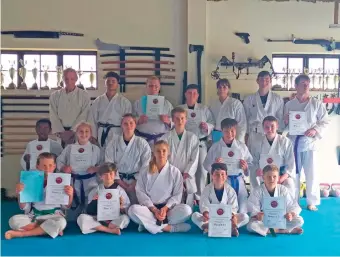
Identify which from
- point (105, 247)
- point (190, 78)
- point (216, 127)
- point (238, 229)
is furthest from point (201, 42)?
point (105, 247)

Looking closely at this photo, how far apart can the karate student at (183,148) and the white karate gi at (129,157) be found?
329 mm

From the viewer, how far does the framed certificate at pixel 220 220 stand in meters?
4.21

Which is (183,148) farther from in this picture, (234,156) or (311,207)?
(311,207)

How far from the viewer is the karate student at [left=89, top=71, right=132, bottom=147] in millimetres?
5578

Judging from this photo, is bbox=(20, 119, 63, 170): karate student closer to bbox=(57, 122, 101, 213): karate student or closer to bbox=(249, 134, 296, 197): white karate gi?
bbox=(57, 122, 101, 213): karate student

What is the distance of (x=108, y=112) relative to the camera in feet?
18.4

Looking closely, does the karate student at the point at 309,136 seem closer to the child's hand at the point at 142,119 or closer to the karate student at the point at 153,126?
the karate student at the point at 153,126

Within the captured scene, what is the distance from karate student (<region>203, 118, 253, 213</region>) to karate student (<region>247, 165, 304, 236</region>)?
0.25 metres

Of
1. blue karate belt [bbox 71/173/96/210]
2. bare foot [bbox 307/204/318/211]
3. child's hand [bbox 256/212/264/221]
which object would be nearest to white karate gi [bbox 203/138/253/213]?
child's hand [bbox 256/212/264/221]

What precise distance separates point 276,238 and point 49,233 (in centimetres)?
213

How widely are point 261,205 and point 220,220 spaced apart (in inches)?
19.3

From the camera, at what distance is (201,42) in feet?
20.6

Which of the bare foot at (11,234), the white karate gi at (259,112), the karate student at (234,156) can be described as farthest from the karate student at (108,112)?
the bare foot at (11,234)

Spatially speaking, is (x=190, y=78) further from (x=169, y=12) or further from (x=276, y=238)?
(x=276, y=238)
